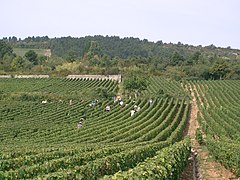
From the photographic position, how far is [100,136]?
2862cm

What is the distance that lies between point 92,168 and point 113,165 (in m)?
2.12

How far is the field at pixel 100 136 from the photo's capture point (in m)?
12.6

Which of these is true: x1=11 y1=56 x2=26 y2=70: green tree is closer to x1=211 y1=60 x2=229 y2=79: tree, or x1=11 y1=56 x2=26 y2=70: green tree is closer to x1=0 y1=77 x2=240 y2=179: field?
x1=0 y1=77 x2=240 y2=179: field

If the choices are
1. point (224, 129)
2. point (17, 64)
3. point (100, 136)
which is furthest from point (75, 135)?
point (17, 64)

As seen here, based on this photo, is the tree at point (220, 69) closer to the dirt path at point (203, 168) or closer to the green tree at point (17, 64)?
the green tree at point (17, 64)

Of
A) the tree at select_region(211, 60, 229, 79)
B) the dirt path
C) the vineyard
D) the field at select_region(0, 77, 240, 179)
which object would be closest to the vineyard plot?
the field at select_region(0, 77, 240, 179)

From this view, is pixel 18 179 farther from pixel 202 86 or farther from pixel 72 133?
pixel 202 86

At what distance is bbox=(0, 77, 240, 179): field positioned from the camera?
41.4 feet

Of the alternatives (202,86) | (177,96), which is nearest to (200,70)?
(202,86)

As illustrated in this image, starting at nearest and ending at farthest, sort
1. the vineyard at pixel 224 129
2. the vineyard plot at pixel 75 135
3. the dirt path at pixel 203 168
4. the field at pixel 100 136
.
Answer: the field at pixel 100 136 → the vineyard plot at pixel 75 135 → the dirt path at pixel 203 168 → the vineyard at pixel 224 129

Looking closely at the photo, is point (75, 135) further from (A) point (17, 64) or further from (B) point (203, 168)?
(A) point (17, 64)

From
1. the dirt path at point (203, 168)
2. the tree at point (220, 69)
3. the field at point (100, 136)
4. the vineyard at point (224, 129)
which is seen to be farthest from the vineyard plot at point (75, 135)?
the tree at point (220, 69)

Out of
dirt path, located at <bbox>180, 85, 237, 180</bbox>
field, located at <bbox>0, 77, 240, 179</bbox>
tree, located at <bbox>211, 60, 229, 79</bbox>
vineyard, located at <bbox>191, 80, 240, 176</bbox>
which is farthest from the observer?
tree, located at <bbox>211, 60, 229, 79</bbox>

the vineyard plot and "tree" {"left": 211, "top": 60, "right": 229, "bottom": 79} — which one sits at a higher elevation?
"tree" {"left": 211, "top": 60, "right": 229, "bottom": 79}
